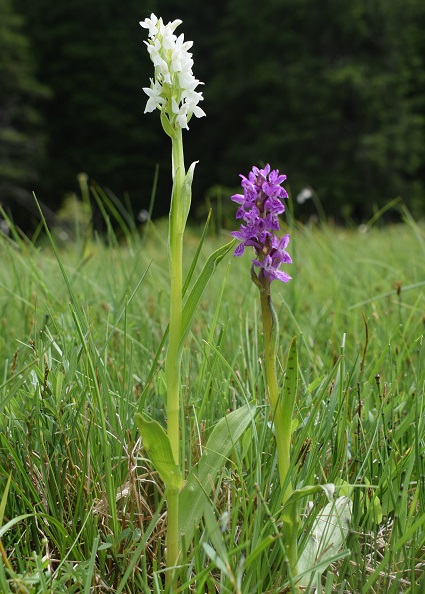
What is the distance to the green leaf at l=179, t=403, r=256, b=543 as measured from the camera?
0.95m

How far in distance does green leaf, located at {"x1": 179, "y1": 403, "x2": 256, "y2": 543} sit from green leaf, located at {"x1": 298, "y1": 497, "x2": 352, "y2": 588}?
0.50 ft

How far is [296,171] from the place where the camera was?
18141 mm

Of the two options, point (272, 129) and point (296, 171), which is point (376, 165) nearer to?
point (296, 171)

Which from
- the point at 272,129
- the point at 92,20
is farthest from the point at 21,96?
the point at 272,129

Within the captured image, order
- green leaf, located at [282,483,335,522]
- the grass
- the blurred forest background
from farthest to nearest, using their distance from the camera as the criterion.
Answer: the blurred forest background
the grass
green leaf, located at [282,483,335,522]

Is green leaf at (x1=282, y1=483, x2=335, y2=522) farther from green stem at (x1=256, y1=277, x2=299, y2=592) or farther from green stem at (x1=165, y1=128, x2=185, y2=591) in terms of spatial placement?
green stem at (x1=165, y1=128, x2=185, y2=591)

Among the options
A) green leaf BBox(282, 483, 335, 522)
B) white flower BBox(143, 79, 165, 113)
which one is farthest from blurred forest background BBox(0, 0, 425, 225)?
green leaf BBox(282, 483, 335, 522)

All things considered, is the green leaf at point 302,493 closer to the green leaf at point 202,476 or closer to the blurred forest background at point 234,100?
the green leaf at point 202,476

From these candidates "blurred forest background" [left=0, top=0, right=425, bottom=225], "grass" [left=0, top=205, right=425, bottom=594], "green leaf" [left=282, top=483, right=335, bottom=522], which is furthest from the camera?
"blurred forest background" [left=0, top=0, right=425, bottom=225]

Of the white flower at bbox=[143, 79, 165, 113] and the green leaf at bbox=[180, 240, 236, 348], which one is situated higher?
the white flower at bbox=[143, 79, 165, 113]

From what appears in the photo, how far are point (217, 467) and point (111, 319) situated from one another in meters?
0.88

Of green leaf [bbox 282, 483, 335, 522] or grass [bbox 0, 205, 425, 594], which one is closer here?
green leaf [bbox 282, 483, 335, 522]

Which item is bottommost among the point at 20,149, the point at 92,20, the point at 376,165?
the point at 20,149

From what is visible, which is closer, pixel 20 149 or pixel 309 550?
pixel 309 550
